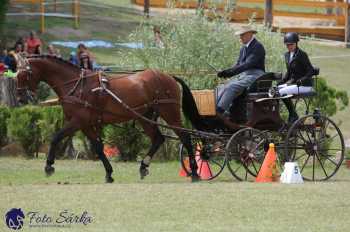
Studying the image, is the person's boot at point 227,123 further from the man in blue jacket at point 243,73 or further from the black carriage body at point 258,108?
the black carriage body at point 258,108

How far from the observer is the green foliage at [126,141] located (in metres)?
19.1

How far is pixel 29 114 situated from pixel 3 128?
730 mm

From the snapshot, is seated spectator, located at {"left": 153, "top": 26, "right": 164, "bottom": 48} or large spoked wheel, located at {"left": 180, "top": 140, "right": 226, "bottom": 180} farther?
seated spectator, located at {"left": 153, "top": 26, "right": 164, "bottom": 48}

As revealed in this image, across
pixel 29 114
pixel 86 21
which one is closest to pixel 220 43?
pixel 29 114

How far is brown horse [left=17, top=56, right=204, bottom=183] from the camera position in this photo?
49.6 ft

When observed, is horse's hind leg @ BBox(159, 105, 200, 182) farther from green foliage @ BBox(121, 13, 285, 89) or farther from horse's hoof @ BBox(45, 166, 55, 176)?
green foliage @ BBox(121, 13, 285, 89)

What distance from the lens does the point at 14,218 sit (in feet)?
35.4

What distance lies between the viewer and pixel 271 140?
15797mm

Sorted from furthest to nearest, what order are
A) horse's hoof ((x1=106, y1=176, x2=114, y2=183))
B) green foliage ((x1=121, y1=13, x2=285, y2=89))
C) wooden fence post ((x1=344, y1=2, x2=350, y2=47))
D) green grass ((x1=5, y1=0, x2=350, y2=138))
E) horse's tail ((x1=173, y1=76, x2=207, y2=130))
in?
wooden fence post ((x1=344, y1=2, x2=350, y2=47)) → green grass ((x1=5, y1=0, x2=350, y2=138)) → green foliage ((x1=121, y1=13, x2=285, y2=89)) → horse's tail ((x1=173, y1=76, x2=207, y2=130)) → horse's hoof ((x1=106, y1=176, x2=114, y2=183))

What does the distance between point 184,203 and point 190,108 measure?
391cm

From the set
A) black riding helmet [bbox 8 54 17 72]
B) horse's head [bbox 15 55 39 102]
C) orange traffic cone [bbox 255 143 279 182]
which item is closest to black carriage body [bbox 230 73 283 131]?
orange traffic cone [bbox 255 143 279 182]

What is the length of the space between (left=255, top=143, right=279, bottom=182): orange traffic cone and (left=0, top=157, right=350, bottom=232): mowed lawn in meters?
0.46

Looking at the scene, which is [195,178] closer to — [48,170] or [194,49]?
[48,170]

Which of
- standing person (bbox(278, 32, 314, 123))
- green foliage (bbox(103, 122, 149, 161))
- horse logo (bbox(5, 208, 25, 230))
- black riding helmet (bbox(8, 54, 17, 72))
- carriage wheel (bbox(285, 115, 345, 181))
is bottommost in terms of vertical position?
green foliage (bbox(103, 122, 149, 161))
